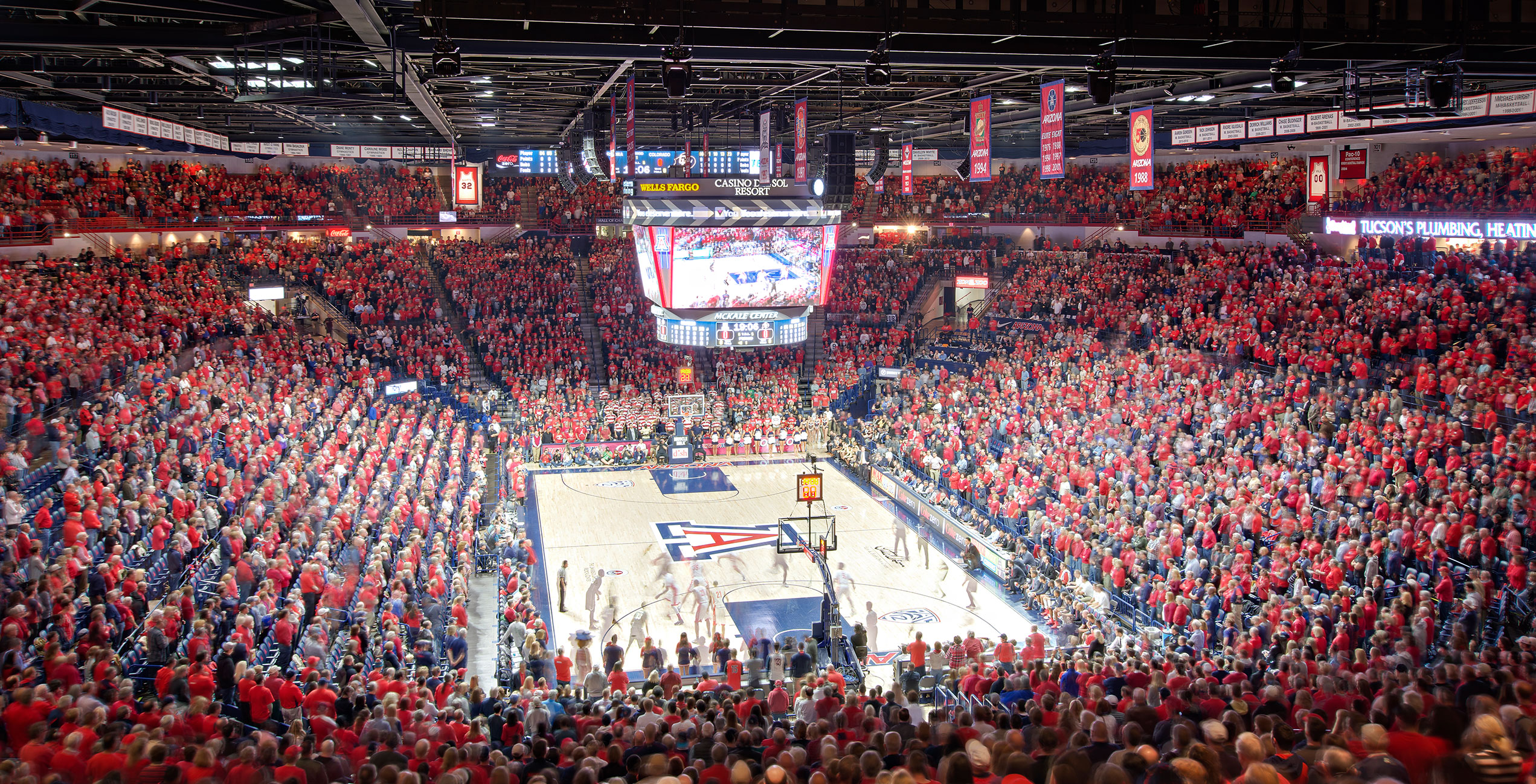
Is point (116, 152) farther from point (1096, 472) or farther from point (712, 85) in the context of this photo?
point (1096, 472)

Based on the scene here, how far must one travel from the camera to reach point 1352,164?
3141 centimetres

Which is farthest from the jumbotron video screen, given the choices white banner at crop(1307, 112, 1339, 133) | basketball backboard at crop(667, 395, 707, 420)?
white banner at crop(1307, 112, 1339, 133)

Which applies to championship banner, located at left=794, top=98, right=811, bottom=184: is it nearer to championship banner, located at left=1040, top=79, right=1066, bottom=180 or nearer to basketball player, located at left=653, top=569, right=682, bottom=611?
championship banner, located at left=1040, top=79, right=1066, bottom=180

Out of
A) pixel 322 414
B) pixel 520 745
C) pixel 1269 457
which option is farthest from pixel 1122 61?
pixel 322 414

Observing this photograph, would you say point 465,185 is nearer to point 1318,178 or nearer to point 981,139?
point 981,139

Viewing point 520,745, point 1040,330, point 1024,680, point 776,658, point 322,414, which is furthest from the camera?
point 1040,330

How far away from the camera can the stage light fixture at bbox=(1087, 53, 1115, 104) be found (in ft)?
46.6

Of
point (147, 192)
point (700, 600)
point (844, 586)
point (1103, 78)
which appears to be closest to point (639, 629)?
point (700, 600)

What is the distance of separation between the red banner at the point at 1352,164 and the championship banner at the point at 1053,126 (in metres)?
19.0

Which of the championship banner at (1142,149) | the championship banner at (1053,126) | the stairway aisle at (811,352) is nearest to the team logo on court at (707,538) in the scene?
the championship banner at (1053,126)

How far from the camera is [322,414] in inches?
961

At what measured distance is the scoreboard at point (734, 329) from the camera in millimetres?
26297

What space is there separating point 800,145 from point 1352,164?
18802 millimetres

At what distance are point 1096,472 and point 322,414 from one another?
17390 millimetres
